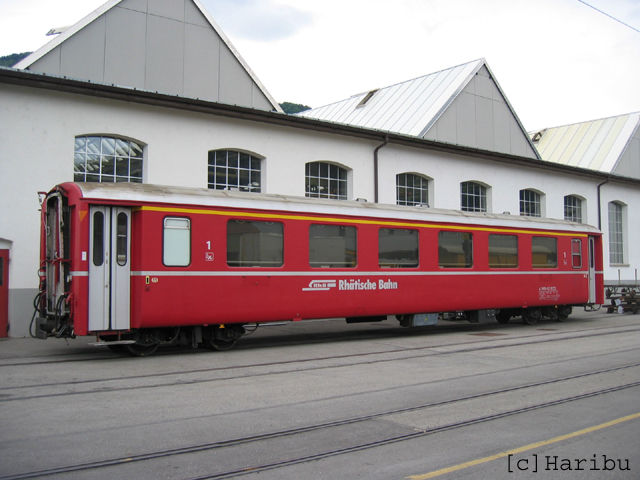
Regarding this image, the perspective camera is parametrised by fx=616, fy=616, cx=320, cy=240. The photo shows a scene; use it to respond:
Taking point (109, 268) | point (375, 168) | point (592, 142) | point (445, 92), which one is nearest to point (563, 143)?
point (592, 142)

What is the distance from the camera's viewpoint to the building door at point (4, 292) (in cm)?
1416

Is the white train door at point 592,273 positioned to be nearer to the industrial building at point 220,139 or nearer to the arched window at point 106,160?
the industrial building at point 220,139

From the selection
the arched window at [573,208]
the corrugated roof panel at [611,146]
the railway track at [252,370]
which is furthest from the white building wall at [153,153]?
the corrugated roof panel at [611,146]

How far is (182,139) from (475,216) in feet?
27.3

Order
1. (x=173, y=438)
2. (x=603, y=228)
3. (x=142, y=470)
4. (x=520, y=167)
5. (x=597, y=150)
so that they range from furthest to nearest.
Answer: (x=597, y=150)
(x=603, y=228)
(x=520, y=167)
(x=173, y=438)
(x=142, y=470)

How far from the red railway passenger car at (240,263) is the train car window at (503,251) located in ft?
0.15

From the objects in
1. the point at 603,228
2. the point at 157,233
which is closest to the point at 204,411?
the point at 157,233

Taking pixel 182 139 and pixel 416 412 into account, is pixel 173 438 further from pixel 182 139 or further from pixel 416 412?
pixel 182 139

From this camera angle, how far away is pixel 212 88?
22.5 m

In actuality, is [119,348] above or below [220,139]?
below

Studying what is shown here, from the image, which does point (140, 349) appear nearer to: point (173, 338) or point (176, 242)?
point (173, 338)

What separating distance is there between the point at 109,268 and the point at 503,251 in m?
10.9

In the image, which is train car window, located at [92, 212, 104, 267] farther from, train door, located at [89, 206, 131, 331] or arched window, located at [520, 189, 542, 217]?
arched window, located at [520, 189, 542, 217]

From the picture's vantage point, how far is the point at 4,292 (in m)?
14.2
